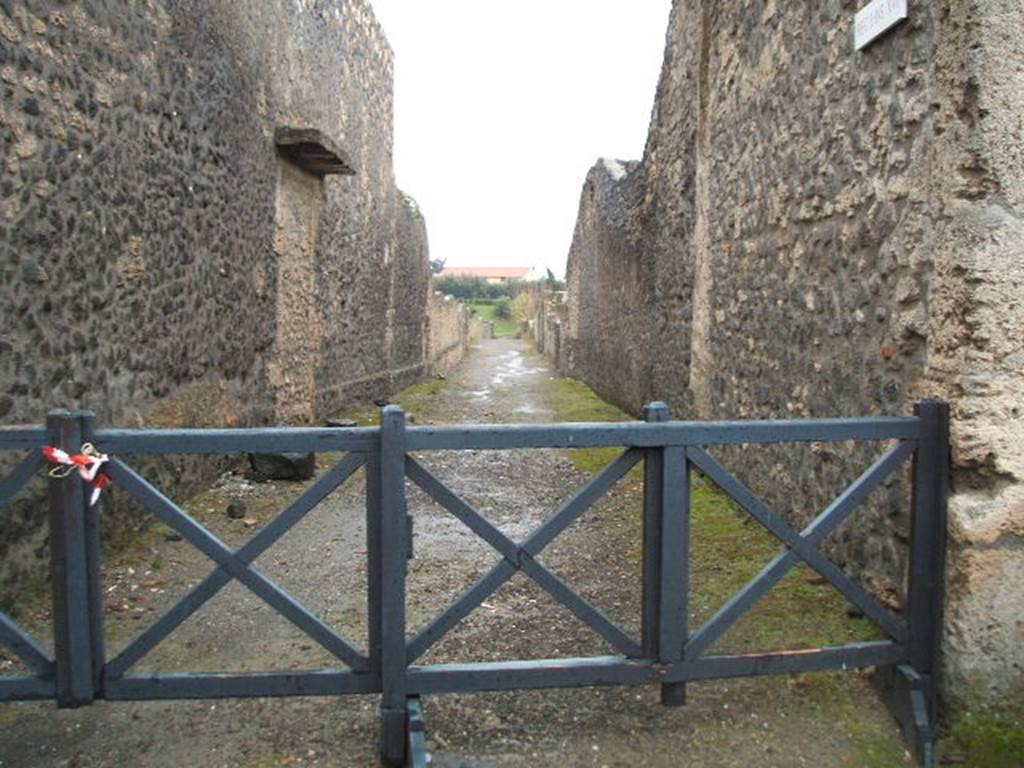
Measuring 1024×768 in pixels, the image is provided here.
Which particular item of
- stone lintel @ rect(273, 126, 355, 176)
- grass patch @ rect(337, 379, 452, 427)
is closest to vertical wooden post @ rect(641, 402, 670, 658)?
grass patch @ rect(337, 379, 452, 427)

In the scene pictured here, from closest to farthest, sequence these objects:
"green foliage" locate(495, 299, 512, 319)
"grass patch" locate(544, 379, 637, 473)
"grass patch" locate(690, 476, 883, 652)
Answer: "grass patch" locate(690, 476, 883, 652)
"grass patch" locate(544, 379, 637, 473)
"green foliage" locate(495, 299, 512, 319)

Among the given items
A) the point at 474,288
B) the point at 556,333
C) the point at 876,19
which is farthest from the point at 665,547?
the point at 474,288

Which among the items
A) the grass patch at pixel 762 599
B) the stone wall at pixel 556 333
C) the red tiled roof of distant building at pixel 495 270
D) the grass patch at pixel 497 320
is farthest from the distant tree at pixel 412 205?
the red tiled roof of distant building at pixel 495 270

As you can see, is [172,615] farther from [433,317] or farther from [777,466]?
[433,317]

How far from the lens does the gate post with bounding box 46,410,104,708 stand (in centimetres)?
241

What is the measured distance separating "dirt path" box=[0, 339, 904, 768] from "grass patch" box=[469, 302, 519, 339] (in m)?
50.3

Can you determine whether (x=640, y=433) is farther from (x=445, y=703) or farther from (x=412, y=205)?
(x=412, y=205)

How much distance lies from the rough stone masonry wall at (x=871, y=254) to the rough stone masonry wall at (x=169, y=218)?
371 cm

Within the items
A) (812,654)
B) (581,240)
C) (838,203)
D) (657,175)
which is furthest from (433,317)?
(812,654)

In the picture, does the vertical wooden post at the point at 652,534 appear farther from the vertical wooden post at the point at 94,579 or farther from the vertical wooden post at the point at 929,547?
the vertical wooden post at the point at 94,579

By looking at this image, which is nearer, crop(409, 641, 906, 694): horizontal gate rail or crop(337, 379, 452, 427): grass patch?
crop(409, 641, 906, 694): horizontal gate rail

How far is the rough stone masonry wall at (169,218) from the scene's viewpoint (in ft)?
12.9

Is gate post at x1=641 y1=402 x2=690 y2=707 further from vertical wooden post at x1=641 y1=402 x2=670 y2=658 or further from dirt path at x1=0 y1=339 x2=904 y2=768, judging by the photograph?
dirt path at x1=0 y1=339 x2=904 y2=768

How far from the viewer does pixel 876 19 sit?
339 centimetres
